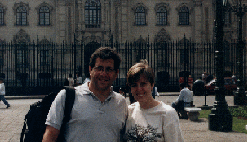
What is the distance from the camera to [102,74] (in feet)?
9.29

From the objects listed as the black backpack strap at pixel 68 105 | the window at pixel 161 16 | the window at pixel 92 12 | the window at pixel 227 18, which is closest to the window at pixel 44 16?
the window at pixel 92 12

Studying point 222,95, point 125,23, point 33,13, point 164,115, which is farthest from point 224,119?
point 33,13

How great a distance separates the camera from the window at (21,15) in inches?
1267

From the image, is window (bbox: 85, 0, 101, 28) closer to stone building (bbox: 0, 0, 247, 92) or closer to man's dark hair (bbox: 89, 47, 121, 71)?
stone building (bbox: 0, 0, 247, 92)

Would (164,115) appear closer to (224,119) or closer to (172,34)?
(224,119)

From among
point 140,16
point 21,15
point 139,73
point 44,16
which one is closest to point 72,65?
point 44,16

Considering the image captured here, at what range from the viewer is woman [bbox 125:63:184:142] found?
8.87 feet

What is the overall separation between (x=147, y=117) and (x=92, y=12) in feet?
97.4

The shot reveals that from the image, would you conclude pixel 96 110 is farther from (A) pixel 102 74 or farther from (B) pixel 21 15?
(B) pixel 21 15

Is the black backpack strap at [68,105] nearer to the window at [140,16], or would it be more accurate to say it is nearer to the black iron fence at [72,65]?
the black iron fence at [72,65]

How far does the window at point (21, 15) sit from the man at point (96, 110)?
31.1m

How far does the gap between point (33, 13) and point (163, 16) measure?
12.7 m

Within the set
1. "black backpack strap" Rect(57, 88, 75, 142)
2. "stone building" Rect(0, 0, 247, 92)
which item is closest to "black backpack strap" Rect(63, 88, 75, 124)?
"black backpack strap" Rect(57, 88, 75, 142)

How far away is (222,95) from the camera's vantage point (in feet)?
30.4
